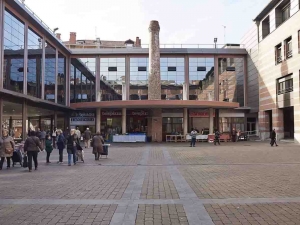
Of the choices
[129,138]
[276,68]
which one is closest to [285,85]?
[276,68]

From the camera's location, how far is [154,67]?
34.0 metres

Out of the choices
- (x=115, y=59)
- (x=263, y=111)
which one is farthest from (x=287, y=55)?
(x=115, y=59)

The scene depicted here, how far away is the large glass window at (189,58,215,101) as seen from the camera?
4218cm

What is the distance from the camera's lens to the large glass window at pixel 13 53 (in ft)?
81.2

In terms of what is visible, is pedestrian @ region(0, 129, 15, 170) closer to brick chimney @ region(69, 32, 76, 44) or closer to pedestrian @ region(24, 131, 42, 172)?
pedestrian @ region(24, 131, 42, 172)

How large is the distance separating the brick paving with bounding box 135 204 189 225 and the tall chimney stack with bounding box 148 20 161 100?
2750cm

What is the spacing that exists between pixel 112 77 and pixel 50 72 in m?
9.39

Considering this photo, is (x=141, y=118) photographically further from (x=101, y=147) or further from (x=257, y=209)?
(x=257, y=209)

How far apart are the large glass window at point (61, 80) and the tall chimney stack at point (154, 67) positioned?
11.7 metres

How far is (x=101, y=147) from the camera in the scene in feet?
51.7

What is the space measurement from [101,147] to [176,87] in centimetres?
2762

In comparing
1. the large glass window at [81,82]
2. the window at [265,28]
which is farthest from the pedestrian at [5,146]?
the window at [265,28]

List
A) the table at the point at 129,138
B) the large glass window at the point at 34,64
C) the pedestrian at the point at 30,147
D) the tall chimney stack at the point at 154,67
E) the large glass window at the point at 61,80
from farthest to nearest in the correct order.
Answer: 1. the large glass window at the point at 61,80
2. the tall chimney stack at the point at 154,67
3. the table at the point at 129,138
4. the large glass window at the point at 34,64
5. the pedestrian at the point at 30,147

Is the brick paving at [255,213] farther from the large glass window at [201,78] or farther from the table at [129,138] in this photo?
the large glass window at [201,78]
